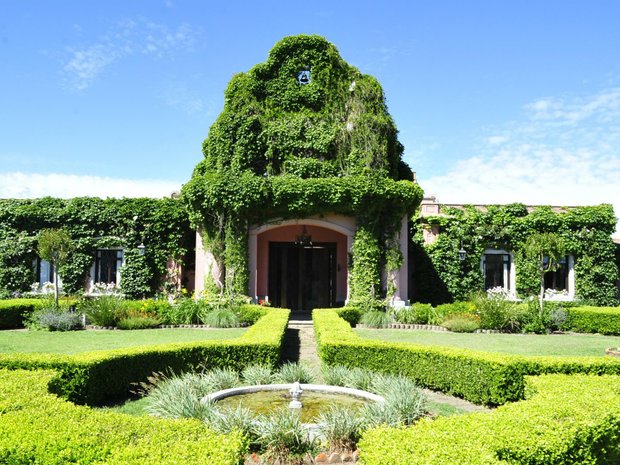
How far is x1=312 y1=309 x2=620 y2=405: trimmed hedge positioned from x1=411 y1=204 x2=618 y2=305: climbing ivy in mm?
11646

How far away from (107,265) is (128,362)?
44.7ft

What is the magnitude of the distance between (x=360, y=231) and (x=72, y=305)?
9252 mm

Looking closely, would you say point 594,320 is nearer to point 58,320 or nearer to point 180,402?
point 180,402

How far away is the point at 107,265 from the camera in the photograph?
68.4ft

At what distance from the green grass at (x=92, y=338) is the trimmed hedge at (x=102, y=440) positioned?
6349 mm

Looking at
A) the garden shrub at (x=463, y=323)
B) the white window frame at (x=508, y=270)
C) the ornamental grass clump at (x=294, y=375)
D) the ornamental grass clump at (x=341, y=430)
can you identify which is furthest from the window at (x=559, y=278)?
the ornamental grass clump at (x=341, y=430)

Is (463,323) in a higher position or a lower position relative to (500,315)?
lower

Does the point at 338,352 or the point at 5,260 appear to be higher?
the point at 5,260

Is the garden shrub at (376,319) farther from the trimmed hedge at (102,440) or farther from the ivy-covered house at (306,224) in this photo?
the trimmed hedge at (102,440)

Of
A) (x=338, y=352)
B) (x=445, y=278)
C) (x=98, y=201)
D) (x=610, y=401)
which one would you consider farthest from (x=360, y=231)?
(x=610, y=401)

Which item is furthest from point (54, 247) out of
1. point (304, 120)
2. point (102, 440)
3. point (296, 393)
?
point (102, 440)

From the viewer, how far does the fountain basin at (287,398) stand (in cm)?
653

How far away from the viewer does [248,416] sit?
562 cm

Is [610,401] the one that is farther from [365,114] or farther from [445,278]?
[445,278]
